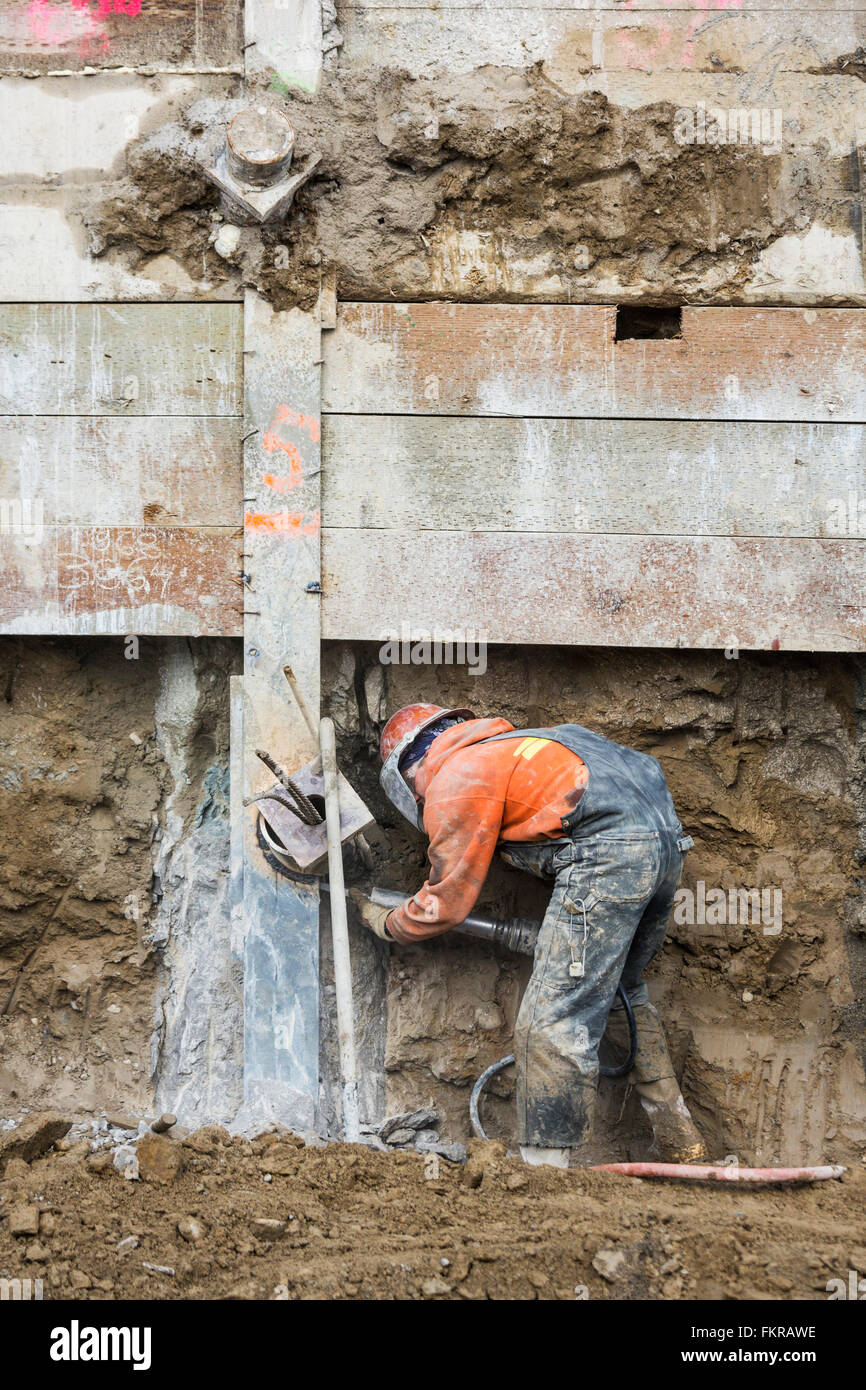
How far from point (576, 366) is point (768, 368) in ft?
2.11

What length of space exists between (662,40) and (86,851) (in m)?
3.42

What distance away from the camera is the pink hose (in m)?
3.01

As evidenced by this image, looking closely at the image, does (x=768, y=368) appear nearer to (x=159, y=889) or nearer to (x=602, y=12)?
(x=602, y=12)

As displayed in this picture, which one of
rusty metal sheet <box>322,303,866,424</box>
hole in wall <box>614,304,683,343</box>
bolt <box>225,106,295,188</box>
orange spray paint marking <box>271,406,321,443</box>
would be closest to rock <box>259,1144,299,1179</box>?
orange spray paint marking <box>271,406,321,443</box>

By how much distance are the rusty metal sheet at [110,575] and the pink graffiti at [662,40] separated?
6.97 feet

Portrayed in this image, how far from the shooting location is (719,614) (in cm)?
369

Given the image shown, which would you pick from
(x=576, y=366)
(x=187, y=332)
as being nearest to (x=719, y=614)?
(x=576, y=366)

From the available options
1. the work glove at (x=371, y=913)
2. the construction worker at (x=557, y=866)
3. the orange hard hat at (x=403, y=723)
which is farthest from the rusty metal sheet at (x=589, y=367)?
the work glove at (x=371, y=913)

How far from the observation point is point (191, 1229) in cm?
277

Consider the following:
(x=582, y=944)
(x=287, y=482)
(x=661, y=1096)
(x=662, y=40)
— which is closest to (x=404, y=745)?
(x=582, y=944)

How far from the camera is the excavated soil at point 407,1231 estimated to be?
259 centimetres

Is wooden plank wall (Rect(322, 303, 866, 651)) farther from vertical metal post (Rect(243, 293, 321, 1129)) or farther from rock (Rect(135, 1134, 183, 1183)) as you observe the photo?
rock (Rect(135, 1134, 183, 1183))

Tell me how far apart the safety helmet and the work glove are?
29cm

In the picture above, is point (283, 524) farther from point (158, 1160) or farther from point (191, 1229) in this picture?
point (191, 1229)
